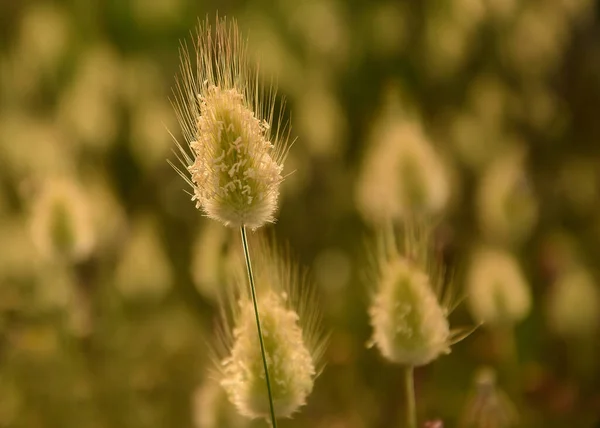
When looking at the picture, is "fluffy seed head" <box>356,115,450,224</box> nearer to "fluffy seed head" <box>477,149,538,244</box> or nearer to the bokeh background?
the bokeh background

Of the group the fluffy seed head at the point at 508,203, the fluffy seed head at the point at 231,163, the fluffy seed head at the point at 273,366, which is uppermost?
the fluffy seed head at the point at 508,203

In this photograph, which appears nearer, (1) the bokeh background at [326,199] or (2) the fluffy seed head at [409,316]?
(2) the fluffy seed head at [409,316]

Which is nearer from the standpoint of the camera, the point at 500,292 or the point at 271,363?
the point at 271,363

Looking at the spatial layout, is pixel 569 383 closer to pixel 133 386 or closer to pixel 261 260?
pixel 133 386

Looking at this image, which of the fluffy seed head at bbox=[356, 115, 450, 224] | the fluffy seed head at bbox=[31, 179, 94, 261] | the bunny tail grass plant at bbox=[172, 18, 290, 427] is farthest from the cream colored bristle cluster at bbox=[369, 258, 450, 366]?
the fluffy seed head at bbox=[31, 179, 94, 261]

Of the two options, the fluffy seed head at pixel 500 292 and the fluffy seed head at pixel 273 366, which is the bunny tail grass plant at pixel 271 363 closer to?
the fluffy seed head at pixel 273 366

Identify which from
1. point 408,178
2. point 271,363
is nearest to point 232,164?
point 271,363

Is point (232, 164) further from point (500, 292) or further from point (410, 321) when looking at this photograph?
point (500, 292)

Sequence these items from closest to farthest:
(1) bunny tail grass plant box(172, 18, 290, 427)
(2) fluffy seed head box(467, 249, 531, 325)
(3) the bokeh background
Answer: (1) bunny tail grass plant box(172, 18, 290, 427)
(2) fluffy seed head box(467, 249, 531, 325)
(3) the bokeh background

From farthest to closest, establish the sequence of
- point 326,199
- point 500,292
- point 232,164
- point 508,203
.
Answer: point 326,199
point 508,203
point 500,292
point 232,164

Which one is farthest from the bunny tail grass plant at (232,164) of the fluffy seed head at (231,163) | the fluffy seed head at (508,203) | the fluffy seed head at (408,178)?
the fluffy seed head at (508,203)
